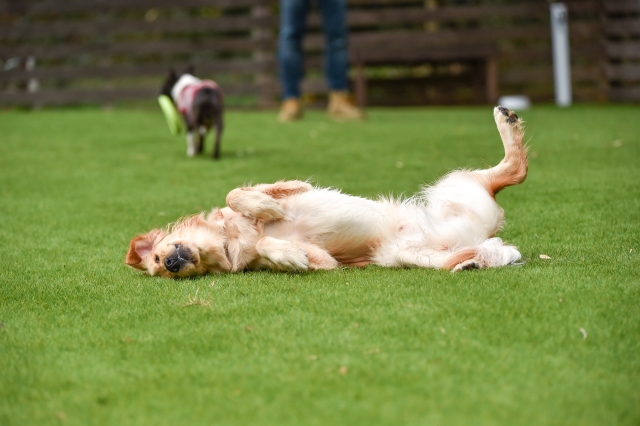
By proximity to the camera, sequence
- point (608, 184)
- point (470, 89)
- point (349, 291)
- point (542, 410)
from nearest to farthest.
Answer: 1. point (542, 410)
2. point (349, 291)
3. point (608, 184)
4. point (470, 89)

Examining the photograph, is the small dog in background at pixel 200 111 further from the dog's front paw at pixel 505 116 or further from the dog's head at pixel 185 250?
the dog's front paw at pixel 505 116

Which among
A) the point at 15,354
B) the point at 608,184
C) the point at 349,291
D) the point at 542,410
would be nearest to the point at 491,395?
the point at 542,410

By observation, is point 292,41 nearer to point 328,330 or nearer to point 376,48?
point 376,48

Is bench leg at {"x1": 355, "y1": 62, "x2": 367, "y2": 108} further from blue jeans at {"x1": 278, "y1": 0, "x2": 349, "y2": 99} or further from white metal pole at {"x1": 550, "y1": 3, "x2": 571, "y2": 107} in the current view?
white metal pole at {"x1": 550, "y1": 3, "x2": 571, "y2": 107}

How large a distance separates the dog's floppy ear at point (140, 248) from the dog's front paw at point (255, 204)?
37cm

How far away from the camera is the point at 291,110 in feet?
30.6

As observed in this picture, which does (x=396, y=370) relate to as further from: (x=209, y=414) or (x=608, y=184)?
(x=608, y=184)

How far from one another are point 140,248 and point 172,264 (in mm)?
262

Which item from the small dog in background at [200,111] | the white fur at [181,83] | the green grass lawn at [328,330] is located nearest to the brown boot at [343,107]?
the white fur at [181,83]

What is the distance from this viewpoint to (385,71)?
43.5 ft

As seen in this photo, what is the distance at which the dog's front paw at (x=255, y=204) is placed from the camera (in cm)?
336

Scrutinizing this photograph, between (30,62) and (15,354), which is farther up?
(30,62)

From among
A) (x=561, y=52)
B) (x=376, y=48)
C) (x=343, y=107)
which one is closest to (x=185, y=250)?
(x=343, y=107)

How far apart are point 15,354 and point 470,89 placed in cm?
1036
